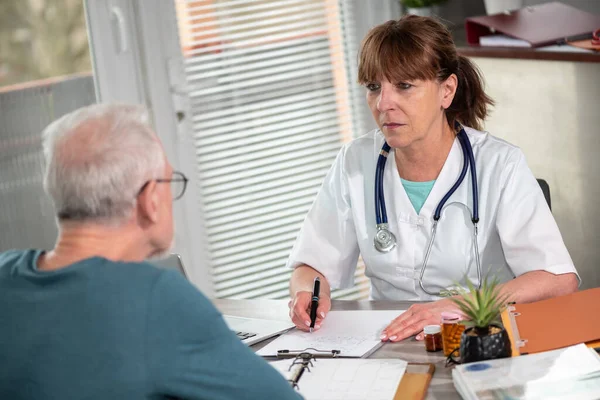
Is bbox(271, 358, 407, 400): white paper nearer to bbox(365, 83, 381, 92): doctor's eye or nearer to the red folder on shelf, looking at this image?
bbox(365, 83, 381, 92): doctor's eye

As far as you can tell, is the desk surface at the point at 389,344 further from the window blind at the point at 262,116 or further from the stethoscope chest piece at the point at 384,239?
the window blind at the point at 262,116

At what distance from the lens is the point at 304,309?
2.09 metres

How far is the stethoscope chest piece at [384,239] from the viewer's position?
227 centimetres

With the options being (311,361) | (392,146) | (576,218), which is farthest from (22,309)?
(576,218)

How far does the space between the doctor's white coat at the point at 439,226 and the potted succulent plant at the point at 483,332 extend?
0.52 meters

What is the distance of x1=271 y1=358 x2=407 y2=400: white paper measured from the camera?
5.38 ft

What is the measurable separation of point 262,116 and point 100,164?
2459 millimetres

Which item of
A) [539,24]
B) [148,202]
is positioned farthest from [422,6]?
[148,202]

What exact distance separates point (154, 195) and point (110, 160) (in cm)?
9

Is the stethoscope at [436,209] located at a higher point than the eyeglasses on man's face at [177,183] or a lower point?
lower

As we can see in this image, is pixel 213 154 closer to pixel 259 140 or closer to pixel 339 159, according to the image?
pixel 259 140

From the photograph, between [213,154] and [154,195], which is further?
[213,154]

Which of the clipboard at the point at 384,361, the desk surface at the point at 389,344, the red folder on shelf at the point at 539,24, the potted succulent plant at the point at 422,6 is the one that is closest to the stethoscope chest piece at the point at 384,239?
the desk surface at the point at 389,344

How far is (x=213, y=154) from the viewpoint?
3715mm
